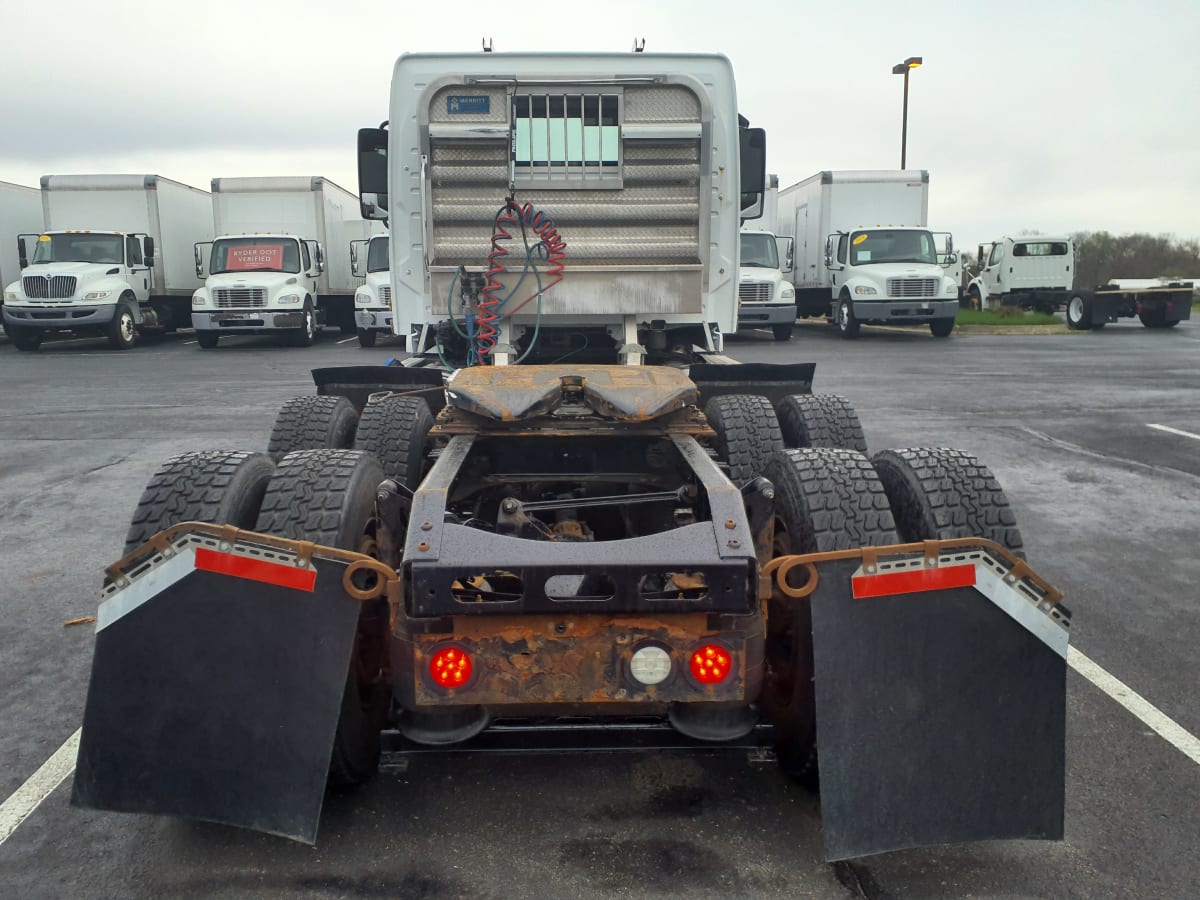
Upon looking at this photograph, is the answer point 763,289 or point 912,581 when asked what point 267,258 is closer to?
point 763,289

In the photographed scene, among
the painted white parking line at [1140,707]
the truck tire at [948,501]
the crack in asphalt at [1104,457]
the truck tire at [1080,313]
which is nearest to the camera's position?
the truck tire at [948,501]

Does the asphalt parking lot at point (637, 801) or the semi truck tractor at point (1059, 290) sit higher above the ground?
the semi truck tractor at point (1059, 290)

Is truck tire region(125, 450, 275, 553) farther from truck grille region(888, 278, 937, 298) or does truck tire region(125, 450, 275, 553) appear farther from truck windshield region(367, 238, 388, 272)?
truck grille region(888, 278, 937, 298)

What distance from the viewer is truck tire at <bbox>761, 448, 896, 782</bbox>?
2.97 m

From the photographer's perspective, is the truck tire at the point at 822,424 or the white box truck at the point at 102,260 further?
the white box truck at the point at 102,260

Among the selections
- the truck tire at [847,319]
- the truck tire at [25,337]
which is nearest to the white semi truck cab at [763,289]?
the truck tire at [847,319]

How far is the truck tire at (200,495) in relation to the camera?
3.13m

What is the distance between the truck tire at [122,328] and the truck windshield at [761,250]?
13256 mm

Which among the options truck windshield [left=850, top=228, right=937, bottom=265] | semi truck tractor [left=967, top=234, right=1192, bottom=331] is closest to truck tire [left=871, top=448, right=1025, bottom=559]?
truck windshield [left=850, top=228, right=937, bottom=265]

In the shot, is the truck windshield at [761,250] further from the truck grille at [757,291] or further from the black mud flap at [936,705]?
the black mud flap at [936,705]

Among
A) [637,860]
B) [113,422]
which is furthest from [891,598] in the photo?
[113,422]

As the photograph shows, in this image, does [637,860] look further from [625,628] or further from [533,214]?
[533,214]

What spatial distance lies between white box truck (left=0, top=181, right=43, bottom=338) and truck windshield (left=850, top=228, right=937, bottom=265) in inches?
727

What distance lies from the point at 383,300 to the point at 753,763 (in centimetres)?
1749
